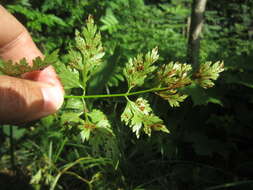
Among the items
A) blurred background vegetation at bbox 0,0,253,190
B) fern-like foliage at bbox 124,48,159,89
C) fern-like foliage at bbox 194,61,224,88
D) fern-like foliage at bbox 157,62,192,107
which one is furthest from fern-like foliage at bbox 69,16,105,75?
blurred background vegetation at bbox 0,0,253,190

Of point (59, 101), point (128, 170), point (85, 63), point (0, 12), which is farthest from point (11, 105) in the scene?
point (128, 170)

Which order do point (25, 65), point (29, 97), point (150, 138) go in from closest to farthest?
point (25, 65) < point (29, 97) < point (150, 138)

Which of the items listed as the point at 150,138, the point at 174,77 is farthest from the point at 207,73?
the point at 150,138

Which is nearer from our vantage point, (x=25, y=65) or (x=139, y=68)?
(x=25, y=65)

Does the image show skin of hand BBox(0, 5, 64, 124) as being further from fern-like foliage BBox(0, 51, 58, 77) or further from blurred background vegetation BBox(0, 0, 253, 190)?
blurred background vegetation BBox(0, 0, 253, 190)

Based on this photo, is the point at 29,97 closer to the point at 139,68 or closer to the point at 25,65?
the point at 25,65

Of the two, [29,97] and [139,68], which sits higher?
[139,68]

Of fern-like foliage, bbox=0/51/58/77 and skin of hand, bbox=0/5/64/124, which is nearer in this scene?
fern-like foliage, bbox=0/51/58/77

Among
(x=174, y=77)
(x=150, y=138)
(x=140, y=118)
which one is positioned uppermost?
(x=174, y=77)

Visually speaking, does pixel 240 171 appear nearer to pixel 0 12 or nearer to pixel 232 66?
pixel 232 66

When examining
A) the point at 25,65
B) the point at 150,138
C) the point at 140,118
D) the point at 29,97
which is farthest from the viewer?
the point at 150,138

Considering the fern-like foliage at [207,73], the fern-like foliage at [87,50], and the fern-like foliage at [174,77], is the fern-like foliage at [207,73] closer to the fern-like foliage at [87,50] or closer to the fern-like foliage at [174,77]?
the fern-like foliage at [174,77]

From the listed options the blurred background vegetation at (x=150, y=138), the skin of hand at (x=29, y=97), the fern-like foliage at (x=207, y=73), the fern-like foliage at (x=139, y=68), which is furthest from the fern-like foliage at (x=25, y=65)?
the blurred background vegetation at (x=150, y=138)
